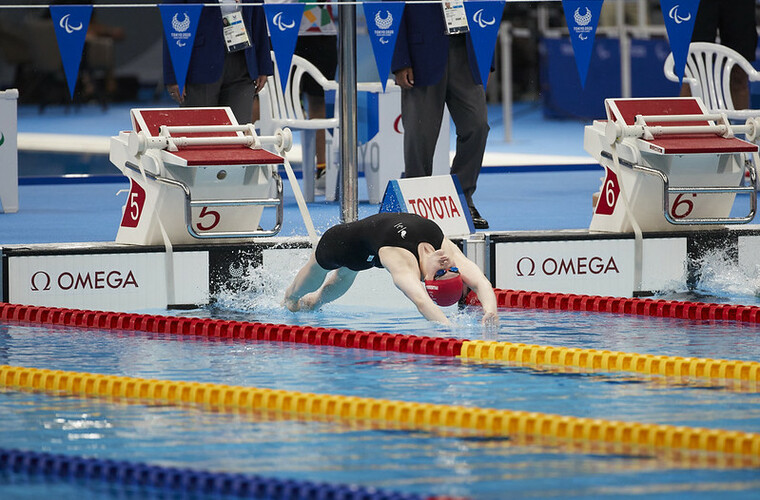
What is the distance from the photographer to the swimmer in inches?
210

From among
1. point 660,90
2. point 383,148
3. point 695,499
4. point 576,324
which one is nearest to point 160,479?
point 695,499

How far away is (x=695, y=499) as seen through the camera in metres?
3.20

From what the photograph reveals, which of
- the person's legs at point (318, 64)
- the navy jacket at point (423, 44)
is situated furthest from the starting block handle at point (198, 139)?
the person's legs at point (318, 64)

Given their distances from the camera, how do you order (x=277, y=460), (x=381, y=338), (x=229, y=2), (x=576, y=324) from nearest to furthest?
(x=277, y=460) < (x=381, y=338) < (x=576, y=324) < (x=229, y=2)

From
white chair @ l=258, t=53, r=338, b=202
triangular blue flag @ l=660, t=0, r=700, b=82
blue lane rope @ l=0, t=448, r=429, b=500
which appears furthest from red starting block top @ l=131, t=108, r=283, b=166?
blue lane rope @ l=0, t=448, r=429, b=500

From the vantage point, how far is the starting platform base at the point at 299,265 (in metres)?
6.16

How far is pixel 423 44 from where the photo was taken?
713cm

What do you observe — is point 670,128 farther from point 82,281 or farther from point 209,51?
point 82,281

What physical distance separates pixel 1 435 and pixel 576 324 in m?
2.67

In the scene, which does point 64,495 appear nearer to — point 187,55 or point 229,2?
point 187,55

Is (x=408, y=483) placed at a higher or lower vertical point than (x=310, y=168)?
lower

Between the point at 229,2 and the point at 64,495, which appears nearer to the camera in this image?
the point at 64,495

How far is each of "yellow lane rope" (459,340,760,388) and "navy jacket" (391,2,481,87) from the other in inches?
95.3

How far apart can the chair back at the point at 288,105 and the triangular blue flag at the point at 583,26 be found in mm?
2475
